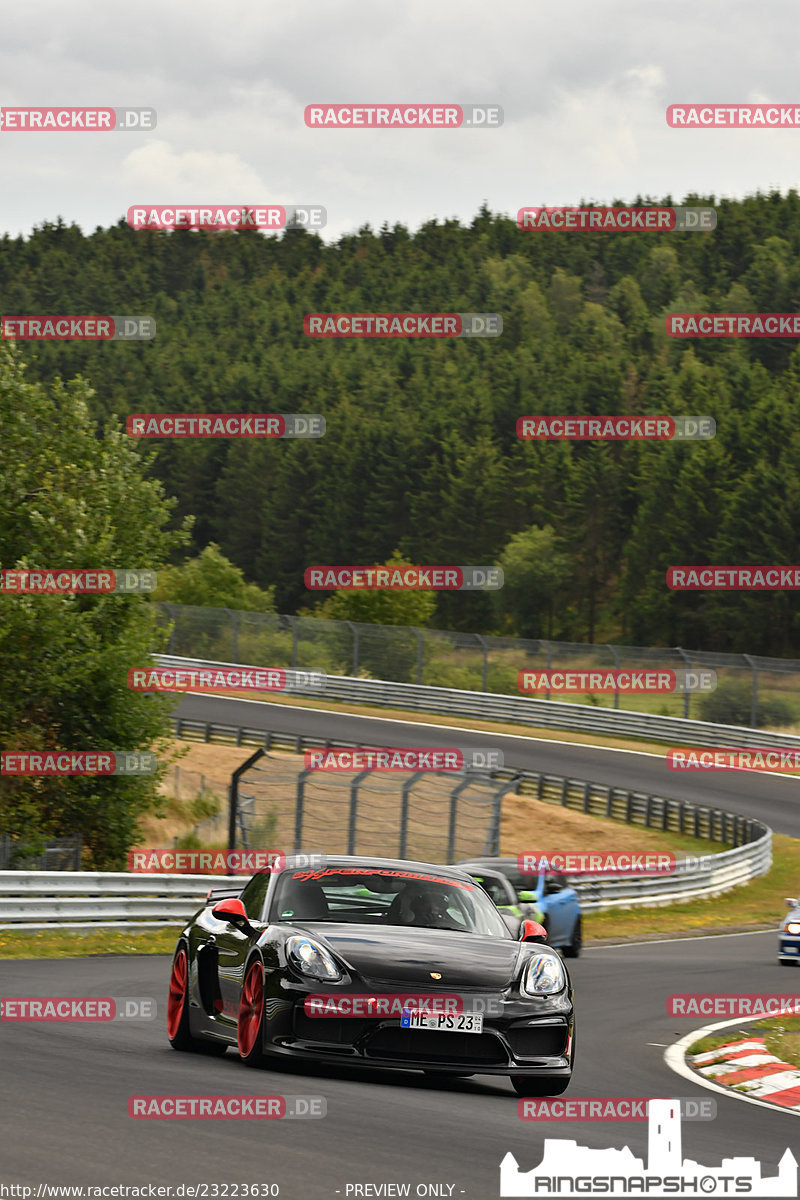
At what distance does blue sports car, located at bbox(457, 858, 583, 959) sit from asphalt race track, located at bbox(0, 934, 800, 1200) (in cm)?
799

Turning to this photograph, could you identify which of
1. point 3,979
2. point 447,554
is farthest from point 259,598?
point 3,979

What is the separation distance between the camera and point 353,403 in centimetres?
12581

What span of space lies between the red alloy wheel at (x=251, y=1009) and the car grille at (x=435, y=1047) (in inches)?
26.2

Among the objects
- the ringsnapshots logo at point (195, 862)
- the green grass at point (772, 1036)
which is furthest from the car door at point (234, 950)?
the ringsnapshots logo at point (195, 862)

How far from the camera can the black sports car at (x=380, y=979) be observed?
26.7 ft

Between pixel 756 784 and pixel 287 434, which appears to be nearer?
pixel 756 784

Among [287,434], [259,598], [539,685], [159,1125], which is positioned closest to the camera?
[159,1125]

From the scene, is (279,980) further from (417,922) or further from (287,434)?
(287,434)

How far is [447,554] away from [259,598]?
1955 centimetres
